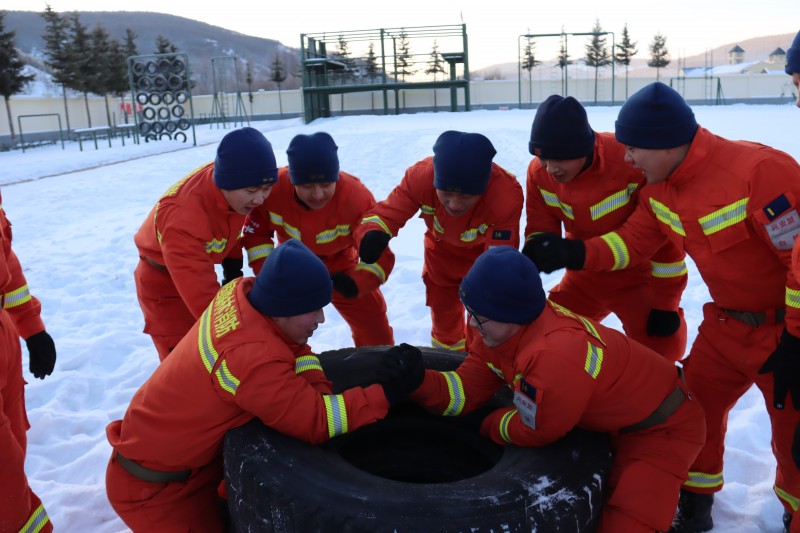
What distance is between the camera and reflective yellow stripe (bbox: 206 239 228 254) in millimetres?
3559

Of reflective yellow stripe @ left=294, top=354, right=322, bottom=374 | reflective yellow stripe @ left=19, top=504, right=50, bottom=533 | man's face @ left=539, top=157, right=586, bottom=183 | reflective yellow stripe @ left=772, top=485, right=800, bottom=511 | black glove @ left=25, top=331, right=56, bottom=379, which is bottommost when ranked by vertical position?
reflective yellow stripe @ left=772, top=485, right=800, bottom=511

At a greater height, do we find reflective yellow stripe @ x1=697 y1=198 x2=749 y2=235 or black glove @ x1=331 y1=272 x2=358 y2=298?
reflective yellow stripe @ x1=697 y1=198 x2=749 y2=235

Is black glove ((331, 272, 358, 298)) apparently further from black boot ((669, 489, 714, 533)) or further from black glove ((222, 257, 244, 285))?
black boot ((669, 489, 714, 533))

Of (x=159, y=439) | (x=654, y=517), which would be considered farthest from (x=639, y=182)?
(x=159, y=439)

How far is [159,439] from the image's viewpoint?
260 cm

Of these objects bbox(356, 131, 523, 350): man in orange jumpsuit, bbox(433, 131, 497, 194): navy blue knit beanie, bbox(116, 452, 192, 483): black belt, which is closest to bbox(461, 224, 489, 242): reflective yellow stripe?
bbox(356, 131, 523, 350): man in orange jumpsuit

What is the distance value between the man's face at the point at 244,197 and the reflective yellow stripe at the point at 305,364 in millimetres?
1037

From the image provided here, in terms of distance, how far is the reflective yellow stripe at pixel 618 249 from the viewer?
3.24m

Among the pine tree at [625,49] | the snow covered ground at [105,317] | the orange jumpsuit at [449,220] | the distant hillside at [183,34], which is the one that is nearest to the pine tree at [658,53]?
the pine tree at [625,49]

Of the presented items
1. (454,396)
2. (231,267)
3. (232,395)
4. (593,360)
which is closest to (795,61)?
(593,360)

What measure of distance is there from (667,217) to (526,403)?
3.58 ft

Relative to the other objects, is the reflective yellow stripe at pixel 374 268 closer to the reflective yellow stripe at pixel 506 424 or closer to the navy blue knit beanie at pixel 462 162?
the navy blue knit beanie at pixel 462 162

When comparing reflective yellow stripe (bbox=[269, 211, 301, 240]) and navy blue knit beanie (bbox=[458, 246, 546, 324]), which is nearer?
navy blue knit beanie (bbox=[458, 246, 546, 324])

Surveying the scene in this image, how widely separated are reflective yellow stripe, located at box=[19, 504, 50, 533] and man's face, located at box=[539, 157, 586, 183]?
2.73 metres
